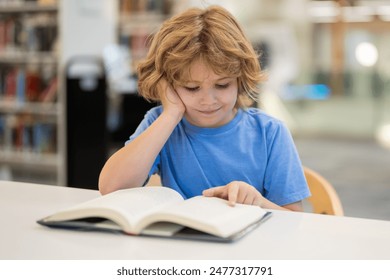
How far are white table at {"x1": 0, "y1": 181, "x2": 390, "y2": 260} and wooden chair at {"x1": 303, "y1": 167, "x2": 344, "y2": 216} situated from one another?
31 centimetres

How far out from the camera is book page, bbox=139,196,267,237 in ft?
2.93

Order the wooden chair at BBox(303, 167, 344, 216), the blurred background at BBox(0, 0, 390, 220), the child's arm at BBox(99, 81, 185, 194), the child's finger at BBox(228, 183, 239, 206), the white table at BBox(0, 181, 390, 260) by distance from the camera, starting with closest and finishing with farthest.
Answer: the white table at BBox(0, 181, 390, 260), the child's finger at BBox(228, 183, 239, 206), the child's arm at BBox(99, 81, 185, 194), the wooden chair at BBox(303, 167, 344, 216), the blurred background at BBox(0, 0, 390, 220)

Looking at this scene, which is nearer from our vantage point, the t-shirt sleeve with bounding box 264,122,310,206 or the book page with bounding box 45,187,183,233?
the book page with bounding box 45,187,183,233

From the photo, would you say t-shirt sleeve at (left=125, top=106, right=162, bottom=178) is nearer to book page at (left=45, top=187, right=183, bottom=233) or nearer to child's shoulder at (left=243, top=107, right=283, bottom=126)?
child's shoulder at (left=243, top=107, right=283, bottom=126)

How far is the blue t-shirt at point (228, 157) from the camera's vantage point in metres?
1.40

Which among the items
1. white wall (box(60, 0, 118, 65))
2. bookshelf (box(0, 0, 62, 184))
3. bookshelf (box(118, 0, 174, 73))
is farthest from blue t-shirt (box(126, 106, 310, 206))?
bookshelf (box(118, 0, 174, 73))

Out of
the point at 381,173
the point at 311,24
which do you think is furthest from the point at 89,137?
the point at 311,24

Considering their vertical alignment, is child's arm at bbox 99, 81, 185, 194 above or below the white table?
above

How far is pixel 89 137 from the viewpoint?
4.50 m

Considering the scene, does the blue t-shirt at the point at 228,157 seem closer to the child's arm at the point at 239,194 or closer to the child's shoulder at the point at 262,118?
the child's shoulder at the point at 262,118

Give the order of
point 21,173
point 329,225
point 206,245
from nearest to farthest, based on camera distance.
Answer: point 206,245 < point 329,225 < point 21,173

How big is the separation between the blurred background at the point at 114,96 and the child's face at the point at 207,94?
8.78 feet

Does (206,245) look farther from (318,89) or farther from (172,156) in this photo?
(318,89)

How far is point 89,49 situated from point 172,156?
3.50 meters
